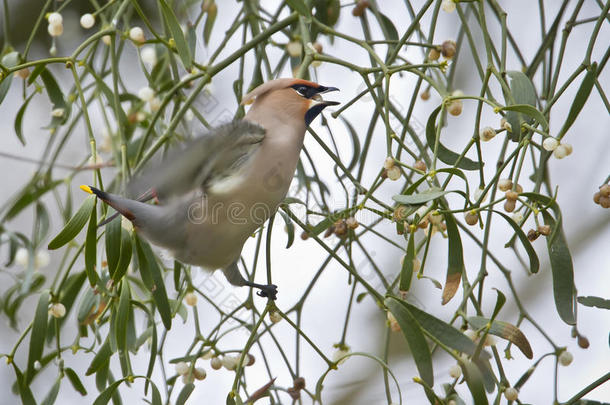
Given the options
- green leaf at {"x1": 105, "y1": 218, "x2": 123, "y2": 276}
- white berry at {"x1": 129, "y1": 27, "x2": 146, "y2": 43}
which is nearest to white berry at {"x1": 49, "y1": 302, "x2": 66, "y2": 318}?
green leaf at {"x1": 105, "y1": 218, "x2": 123, "y2": 276}

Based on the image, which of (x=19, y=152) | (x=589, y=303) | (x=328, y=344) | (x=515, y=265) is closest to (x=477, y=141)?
(x=589, y=303)

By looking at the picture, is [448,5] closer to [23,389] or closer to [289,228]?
[289,228]

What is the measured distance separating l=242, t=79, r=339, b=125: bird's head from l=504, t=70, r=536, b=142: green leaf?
205 mm

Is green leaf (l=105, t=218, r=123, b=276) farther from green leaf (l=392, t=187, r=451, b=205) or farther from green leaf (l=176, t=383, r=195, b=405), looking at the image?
green leaf (l=392, t=187, r=451, b=205)

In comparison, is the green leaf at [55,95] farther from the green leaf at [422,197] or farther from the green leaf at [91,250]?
the green leaf at [422,197]

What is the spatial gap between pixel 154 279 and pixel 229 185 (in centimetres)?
13

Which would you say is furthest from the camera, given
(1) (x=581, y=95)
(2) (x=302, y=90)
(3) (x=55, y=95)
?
(3) (x=55, y=95)

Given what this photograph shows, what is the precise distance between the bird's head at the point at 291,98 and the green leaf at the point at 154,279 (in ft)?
0.67

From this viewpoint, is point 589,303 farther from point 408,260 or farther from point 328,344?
point 328,344

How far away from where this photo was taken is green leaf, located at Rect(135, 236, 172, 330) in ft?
2.72

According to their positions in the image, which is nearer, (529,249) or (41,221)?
(529,249)

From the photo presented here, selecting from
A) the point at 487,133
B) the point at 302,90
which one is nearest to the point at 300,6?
the point at 302,90

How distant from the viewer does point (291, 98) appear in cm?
87

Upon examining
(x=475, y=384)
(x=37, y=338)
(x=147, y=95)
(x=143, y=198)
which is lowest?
(x=475, y=384)
